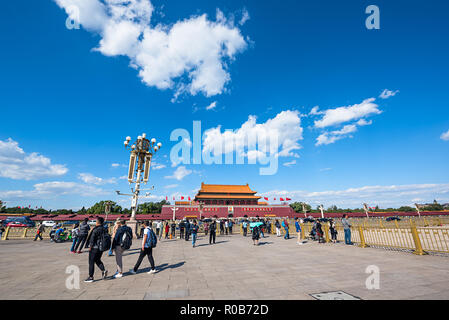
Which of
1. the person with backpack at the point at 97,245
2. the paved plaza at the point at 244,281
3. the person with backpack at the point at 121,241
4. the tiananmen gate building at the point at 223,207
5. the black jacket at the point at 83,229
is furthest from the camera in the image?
the tiananmen gate building at the point at 223,207

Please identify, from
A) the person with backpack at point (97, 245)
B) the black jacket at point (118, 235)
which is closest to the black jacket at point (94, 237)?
the person with backpack at point (97, 245)

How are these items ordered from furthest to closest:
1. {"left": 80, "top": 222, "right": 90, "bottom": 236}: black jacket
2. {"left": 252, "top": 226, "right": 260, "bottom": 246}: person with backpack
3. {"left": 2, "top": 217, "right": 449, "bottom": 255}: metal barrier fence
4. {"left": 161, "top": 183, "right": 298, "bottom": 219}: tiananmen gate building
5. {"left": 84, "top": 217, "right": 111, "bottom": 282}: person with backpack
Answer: {"left": 161, "top": 183, "right": 298, "bottom": 219}: tiananmen gate building → {"left": 252, "top": 226, "right": 260, "bottom": 246}: person with backpack → {"left": 80, "top": 222, "right": 90, "bottom": 236}: black jacket → {"left": 2, "top": 217, "right": 449, "bottom": 255}: metal barrier fence → {"left": 84, "top": 217, "right": 111, "bottom": 282}: person with backpack

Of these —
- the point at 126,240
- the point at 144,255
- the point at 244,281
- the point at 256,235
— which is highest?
the point at 126,240

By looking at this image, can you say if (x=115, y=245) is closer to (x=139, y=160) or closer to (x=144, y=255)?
(x=144, y=255)

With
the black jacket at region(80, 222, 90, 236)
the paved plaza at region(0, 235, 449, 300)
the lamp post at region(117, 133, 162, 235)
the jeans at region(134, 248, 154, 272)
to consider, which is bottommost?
the paved plaza at region(0, 235, 449, 300)

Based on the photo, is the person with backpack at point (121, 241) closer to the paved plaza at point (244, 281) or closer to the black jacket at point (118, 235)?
the black jacket at point (118, 235)

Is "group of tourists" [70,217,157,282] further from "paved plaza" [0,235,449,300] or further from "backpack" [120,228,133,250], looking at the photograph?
"paved plaza" [0,235,449,300]

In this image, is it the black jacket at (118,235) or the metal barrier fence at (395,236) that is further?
the metal barrier fence at (395,236)

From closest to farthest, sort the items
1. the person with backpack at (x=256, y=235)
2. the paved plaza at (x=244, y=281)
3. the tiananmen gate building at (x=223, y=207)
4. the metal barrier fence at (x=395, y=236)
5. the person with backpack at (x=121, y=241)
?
1. the paved plaza at (x=244, y=281)
2. the person with backpack at (x=121, y=241)
3. the metal barrier fence at (x=395, y=236)
4. the person with backpack at (x=256, y=235)
5. the tiananmen gate building at (x=223, y=207)

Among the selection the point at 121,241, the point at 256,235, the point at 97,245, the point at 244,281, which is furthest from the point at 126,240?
the point at 256,235

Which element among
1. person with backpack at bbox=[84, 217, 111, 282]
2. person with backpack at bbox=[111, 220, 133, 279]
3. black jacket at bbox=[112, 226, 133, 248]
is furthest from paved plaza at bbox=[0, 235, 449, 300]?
black jacket at bbox=[112, 226, 133, 248]

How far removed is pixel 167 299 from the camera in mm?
3570

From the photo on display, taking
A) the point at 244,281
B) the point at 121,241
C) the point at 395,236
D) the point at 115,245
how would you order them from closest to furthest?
the point at 244,281
the point at 115,245
the point at 121,241
the point at 395,236
